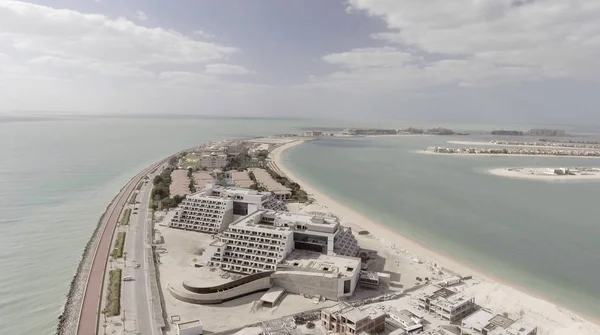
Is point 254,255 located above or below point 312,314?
above

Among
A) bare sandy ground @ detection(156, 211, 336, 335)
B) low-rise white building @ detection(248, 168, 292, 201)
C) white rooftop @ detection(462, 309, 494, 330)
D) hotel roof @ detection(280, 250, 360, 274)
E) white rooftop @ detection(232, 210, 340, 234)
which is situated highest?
white rooftop @ detection(232, 210, 340, 234)

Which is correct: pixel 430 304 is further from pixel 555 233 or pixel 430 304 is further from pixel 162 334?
pixel 555 233

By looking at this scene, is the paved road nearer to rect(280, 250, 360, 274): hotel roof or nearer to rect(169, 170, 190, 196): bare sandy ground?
rect(169, 170, 190, 196): bare sandy ground

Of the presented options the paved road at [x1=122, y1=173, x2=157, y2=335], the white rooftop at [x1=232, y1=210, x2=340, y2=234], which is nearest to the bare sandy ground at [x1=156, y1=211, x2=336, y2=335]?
the paved road at [x1=122, y1=173, x2=157, y2=335]

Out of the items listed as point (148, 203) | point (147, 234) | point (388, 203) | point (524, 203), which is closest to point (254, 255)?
point (147, 234)

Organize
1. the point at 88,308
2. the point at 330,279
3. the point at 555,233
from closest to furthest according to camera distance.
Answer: the point at 88,308 → the point at 330,279 → the point at 555,233

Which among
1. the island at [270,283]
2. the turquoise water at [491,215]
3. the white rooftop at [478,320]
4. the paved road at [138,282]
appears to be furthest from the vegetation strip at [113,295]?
the turquoise water at [491,215]

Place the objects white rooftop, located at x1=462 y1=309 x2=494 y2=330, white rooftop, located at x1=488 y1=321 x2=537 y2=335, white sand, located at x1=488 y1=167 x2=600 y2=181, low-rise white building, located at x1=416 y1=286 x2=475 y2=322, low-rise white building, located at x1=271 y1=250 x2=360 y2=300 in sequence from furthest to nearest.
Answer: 1. white sand, located at x1=488 y1=167 x2=600 y2=181
2. low-rise white building, located at x1=271 y1=250 x2=360 y2=300
3. low-rise white building, located at x1=416 y1=286 x2=475 y2=322
4. white rooftop, located at x1=462 y1=309 x2=494 y2=330
5. white rooftop, located at x1=488 y1=321 x2=537 y2=335
